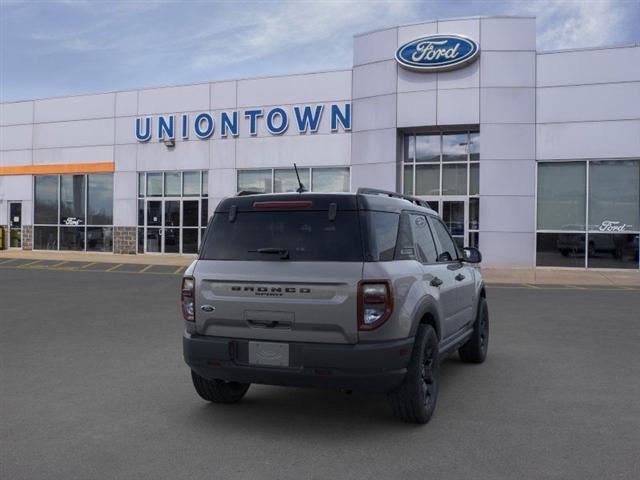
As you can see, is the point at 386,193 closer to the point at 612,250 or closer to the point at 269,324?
the point at 269,324

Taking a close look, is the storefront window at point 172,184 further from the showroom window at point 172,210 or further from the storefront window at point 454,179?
the storefront window at point 454,179

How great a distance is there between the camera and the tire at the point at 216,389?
17.2 feet

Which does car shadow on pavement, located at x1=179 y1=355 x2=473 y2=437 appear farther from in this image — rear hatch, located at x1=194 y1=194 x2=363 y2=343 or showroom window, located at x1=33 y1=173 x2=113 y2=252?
showroom window, located at x1=33 y1=173 x2=113 y2=252

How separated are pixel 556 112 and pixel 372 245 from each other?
1705 centimetres

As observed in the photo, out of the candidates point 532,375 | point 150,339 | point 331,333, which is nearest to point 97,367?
point 150,339

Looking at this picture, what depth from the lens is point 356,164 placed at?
71.8 ft

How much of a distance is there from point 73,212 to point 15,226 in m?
3.51

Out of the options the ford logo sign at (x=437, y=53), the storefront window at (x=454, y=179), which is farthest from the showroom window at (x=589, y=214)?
the ford logo sign at (x=437, y=53)

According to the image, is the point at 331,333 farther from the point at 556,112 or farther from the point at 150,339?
the point at 556,112

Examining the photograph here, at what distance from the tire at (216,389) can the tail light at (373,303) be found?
5.05 feet

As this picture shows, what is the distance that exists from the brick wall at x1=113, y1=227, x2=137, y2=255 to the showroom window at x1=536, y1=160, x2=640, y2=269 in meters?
15.5

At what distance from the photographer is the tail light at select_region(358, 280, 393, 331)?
4.41 metres

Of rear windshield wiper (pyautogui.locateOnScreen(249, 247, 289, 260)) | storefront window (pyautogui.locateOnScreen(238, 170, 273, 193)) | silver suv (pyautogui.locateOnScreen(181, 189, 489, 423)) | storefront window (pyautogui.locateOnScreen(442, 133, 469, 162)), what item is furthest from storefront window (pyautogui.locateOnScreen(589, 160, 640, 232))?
rear windshield wiper (pyautogui.locateOnScreen(249, 247, 289, 260))

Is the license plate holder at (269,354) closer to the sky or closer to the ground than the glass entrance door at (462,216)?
closer to the ground
